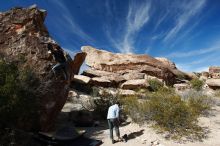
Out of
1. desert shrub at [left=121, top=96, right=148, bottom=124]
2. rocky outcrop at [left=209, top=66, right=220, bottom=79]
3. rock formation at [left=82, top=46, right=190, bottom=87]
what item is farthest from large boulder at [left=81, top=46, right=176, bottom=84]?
desert shrub at [left=121, top=96, right=148, bottom=124]

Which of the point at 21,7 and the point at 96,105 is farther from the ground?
the point at 21,7

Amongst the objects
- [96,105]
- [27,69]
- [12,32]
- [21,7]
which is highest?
[21,7]

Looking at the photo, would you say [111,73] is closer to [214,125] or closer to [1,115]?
[214,125]

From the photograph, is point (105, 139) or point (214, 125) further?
point (214, 125)

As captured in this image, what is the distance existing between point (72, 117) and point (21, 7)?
6446 mm

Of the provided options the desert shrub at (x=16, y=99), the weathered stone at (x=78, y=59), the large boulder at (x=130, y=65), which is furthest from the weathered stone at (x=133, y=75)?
the desert shrub at (x=16, y=99)

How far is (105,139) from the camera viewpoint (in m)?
12.9

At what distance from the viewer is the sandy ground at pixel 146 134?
12.2 m

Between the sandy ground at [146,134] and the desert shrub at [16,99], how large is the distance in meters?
3.16

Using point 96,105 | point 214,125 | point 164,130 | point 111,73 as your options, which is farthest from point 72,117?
point 111,73

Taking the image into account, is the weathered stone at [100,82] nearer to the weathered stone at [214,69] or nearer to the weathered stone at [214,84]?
the weathered stone at [214,84]

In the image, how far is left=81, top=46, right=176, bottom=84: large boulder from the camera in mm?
36188

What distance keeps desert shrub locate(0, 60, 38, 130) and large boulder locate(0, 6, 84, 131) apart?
43 centimetres

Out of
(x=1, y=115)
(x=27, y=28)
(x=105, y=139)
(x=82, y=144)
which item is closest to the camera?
(x=1, y=115)
